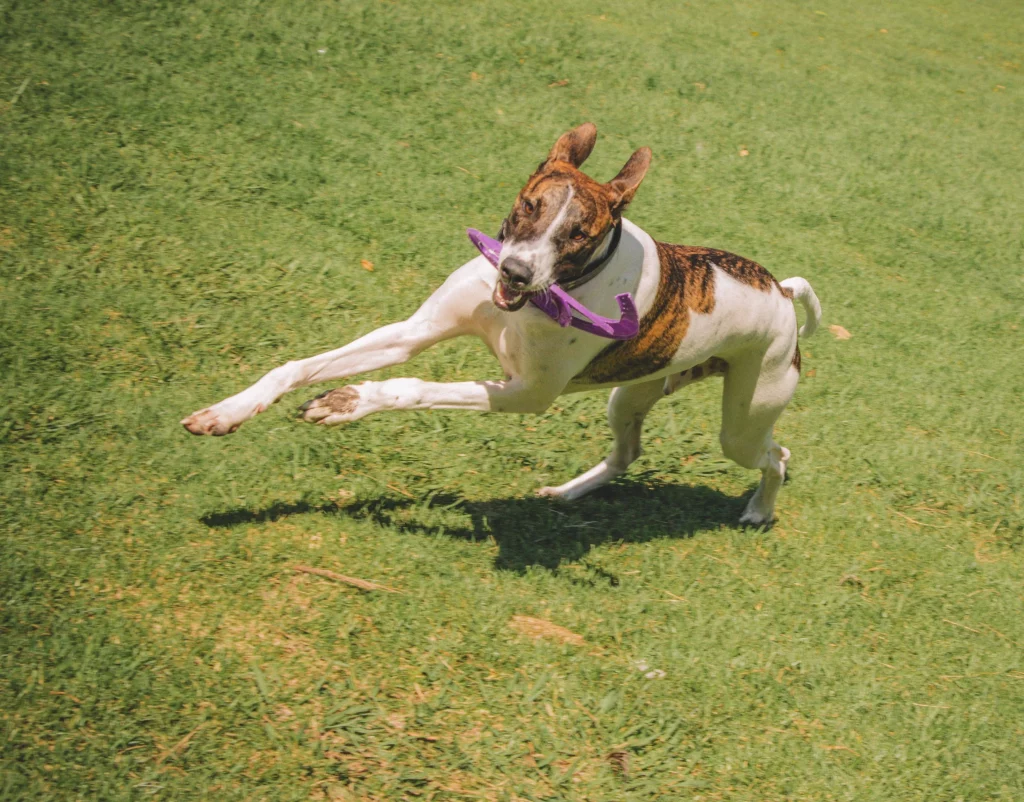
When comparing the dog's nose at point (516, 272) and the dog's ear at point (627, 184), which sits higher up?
the dog's ear at point (627, 184)

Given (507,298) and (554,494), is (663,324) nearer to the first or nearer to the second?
(507,298)

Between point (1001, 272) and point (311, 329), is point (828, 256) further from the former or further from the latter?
point (311, 329)

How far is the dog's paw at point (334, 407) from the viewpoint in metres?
3.71

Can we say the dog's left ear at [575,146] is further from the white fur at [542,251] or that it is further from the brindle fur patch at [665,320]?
the brindle fur patch at [665,320]

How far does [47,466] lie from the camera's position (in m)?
4.32

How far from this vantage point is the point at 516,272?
11.1ft

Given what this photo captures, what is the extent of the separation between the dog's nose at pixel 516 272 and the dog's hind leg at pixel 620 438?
5.46 feet

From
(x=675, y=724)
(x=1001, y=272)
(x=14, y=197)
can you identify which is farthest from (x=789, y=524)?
(x=14, y=197)

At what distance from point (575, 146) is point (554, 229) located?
595 mm

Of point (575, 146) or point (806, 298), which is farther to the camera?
point (806, 298)

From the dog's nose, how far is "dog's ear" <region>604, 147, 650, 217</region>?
487mm

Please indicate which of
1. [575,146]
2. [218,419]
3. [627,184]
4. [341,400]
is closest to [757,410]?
[627,184]

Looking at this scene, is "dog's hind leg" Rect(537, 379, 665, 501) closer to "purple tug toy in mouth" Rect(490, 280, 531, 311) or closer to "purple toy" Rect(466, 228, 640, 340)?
"purple toy" Rect(466, 228, 640, 340)

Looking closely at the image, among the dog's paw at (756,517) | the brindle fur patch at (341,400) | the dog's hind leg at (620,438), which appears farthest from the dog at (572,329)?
the dog's paw at (756,517)
